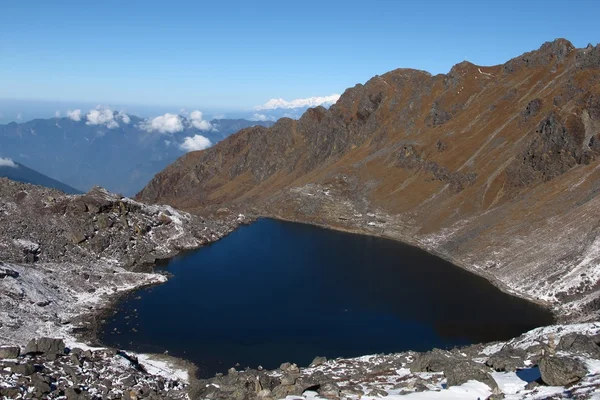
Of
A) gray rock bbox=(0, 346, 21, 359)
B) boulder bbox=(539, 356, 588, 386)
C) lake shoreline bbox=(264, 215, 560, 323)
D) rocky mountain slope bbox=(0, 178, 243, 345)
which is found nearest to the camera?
boulder bbox=(539, 356, 588, 386)

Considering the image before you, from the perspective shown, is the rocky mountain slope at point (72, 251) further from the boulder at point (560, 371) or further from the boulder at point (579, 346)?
the boulder at point (579, 346)

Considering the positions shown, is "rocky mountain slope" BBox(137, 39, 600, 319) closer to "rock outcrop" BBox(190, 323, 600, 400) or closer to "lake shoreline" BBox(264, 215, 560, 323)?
"lake shoreline" BBox(264, 215, 560, 323)

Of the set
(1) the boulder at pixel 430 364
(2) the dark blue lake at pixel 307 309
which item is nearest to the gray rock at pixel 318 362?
(2) the dark blue lake at pixel 307 309

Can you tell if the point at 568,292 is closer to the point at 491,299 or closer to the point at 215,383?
the point at 491,299

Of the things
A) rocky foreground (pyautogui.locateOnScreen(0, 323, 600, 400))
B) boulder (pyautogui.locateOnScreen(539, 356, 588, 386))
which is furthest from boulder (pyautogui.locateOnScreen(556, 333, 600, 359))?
boulder (pyautogui.locateOnScreen(539, 356, 588, 386))

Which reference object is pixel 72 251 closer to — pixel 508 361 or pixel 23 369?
pixel 23 369

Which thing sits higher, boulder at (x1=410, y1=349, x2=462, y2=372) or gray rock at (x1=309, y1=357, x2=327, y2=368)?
boulder at (x1=410, y1=349, x2=462, y2=372)
